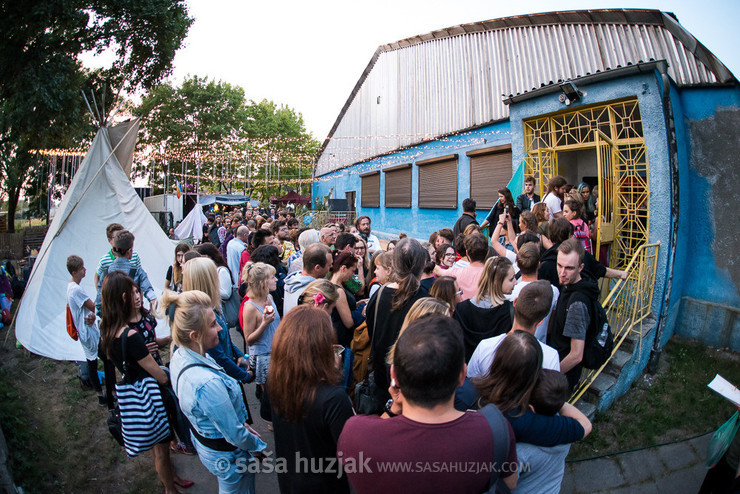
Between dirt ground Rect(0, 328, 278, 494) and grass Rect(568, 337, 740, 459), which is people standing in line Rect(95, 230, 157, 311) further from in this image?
grass Rect(568, 337, 740, 459)

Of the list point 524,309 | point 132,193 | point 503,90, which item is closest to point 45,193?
point 132,193

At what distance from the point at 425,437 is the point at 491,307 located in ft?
5.80

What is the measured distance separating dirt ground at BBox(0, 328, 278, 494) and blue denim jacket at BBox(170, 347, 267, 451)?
131 cm

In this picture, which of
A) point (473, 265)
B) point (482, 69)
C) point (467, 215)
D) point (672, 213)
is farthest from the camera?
point (482, 69)

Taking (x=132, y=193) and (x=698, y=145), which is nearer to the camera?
(x=698, y=145)

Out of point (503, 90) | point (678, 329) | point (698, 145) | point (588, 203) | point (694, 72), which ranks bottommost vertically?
point (678, 329)

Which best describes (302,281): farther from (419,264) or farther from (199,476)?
(199,476)

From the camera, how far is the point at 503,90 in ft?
32.1

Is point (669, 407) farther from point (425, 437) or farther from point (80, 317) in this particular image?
point (80, 317)

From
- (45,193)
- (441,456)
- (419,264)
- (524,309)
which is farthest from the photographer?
(45,193)

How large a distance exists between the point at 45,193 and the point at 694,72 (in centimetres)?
3233

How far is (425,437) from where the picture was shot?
4.37ft

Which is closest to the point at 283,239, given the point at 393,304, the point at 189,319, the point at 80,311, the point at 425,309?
the point at 80,311

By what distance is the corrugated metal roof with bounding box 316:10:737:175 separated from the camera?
262 inches
